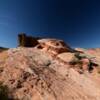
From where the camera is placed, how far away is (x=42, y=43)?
21.8 meters

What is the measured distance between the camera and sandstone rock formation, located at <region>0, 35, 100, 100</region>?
39.3 ft

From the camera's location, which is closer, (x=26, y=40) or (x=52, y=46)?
(x=52, y=46)

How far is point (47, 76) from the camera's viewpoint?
47.2ft

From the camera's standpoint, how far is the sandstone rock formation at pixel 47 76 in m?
12.0

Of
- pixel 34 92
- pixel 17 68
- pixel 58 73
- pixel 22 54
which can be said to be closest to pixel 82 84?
pixel 58 73

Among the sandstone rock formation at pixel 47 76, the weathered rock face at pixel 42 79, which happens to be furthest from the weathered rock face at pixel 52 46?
the weathered rock face at pixel 42 79

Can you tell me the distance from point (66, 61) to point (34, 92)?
274 inches

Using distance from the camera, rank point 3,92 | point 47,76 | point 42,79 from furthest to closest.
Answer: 1. point 47,76
2. point 42,79
3. point 3,92

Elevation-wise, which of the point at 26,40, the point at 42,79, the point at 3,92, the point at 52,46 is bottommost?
the point at 3,92

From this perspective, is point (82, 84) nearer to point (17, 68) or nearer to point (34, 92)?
point (34, 92)

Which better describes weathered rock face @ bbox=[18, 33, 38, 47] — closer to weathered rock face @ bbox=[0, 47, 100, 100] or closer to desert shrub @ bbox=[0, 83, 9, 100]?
weathered rock face @ bbox=[0, 47, 100, 100]

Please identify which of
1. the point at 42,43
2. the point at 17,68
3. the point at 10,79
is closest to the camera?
the point at 10,79

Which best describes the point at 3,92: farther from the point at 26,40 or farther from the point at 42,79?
the point at 26,40

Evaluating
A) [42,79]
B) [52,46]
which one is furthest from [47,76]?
[52,46]
